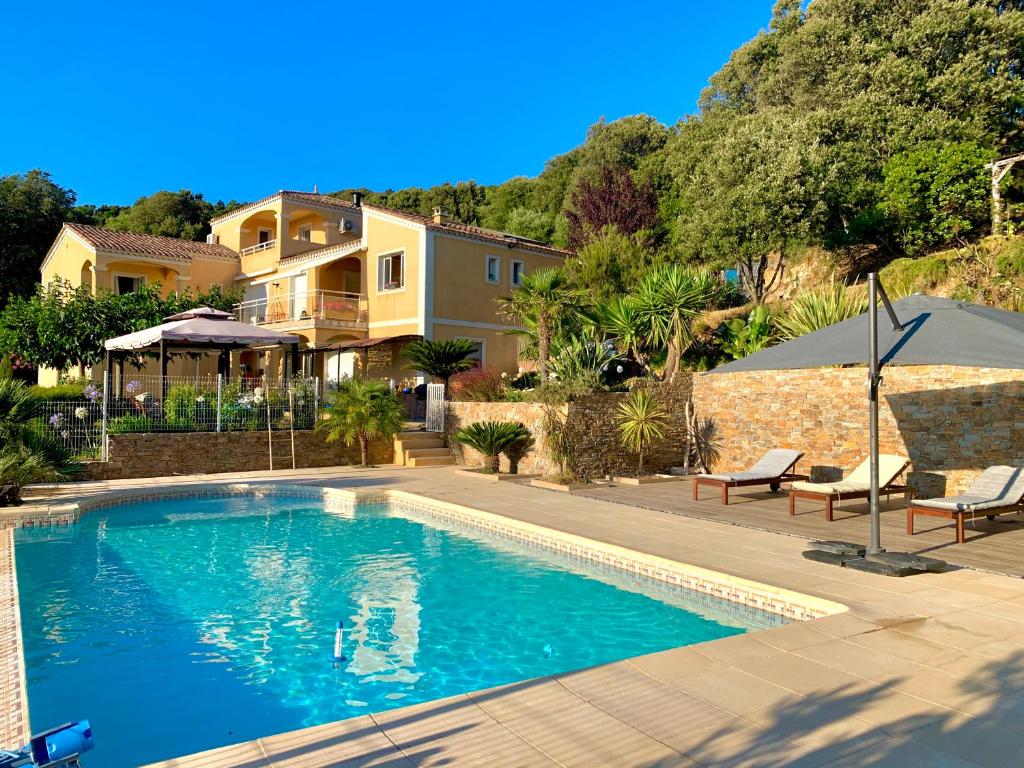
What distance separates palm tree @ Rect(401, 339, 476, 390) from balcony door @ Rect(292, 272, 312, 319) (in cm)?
772

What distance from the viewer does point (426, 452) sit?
1877 centimetres

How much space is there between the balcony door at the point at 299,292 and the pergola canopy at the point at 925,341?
2285 centimetres

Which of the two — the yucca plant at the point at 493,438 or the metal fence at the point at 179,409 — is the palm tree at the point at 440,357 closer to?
the metal fence at the point at 179,409

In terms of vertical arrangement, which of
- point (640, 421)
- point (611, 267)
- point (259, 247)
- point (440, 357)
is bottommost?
point (640, 421)

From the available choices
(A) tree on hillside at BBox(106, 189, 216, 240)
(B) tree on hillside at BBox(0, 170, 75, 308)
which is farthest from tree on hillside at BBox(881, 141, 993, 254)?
(B) tree on hillside at BBox(0, 170, 75, 308)

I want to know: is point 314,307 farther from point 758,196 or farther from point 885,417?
point 885,417

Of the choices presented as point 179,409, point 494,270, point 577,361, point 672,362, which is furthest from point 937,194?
point 179,409

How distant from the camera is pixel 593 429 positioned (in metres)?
15.5

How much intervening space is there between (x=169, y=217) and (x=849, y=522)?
47984mm

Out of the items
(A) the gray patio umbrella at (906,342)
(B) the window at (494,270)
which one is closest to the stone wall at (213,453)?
(B) the window at (494,270)

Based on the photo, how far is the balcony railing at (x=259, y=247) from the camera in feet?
106

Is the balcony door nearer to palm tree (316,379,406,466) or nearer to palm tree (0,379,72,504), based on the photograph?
palm tree (316,379,406,466)

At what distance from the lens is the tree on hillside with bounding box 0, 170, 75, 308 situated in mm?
39656

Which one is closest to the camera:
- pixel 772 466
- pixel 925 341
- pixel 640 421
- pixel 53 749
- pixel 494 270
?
pixel 53 749
